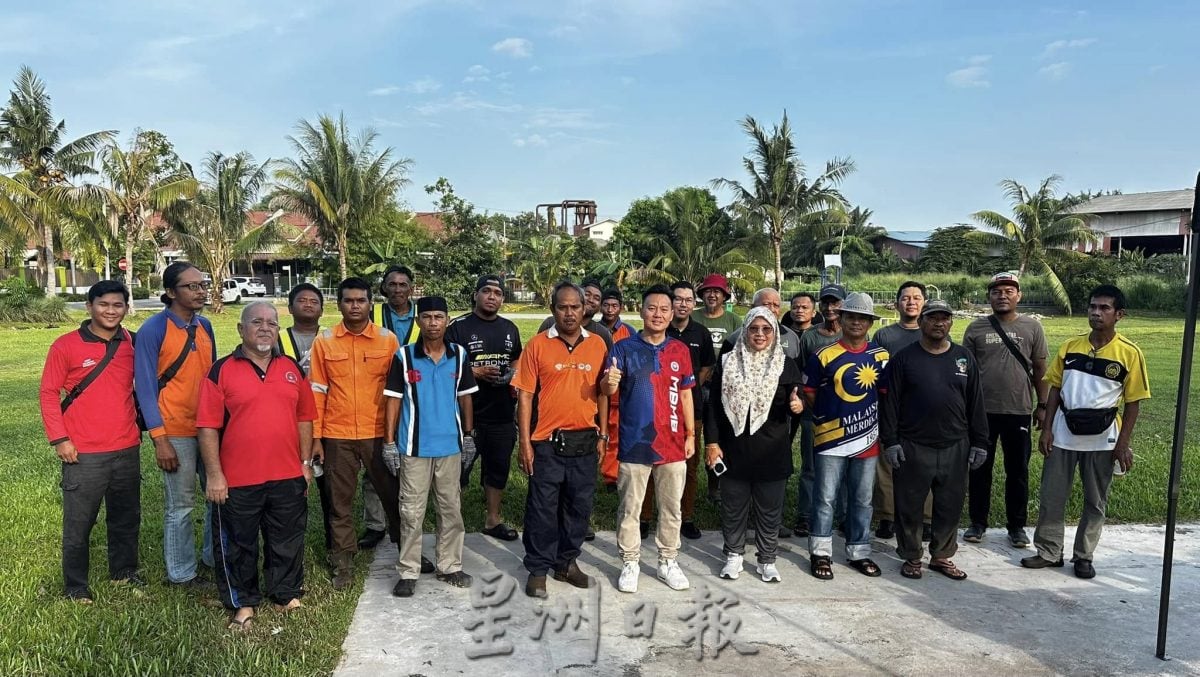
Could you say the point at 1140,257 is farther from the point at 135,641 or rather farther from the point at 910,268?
the point at 135,641

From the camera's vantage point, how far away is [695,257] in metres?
31.0

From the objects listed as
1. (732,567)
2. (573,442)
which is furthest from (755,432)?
(573,442)

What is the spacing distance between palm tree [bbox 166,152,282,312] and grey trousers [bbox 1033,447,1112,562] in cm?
3149

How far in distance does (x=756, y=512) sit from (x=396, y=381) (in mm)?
2320

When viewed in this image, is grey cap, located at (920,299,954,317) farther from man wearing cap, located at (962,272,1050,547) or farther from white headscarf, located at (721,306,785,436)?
white headscarf, located at (721,306,785,436)

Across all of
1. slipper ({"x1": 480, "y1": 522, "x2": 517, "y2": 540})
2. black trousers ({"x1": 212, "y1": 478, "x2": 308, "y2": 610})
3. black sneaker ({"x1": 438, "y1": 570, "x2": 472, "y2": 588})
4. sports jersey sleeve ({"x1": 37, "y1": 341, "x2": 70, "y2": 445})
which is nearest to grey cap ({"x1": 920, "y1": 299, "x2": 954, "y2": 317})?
slipper ({"x1": 480, "y1": 522, "x2": 517, "y2": 540})

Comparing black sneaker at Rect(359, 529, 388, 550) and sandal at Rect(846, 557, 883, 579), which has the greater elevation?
sandal at Rect(846, 557, 883, 579)

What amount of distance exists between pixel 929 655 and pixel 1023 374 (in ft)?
7.89

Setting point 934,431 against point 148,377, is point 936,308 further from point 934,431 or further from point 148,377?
point 148,377

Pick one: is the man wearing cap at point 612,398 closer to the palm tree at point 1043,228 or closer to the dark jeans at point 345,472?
the dark jeans at point 345,472

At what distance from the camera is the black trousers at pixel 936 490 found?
15.6ft

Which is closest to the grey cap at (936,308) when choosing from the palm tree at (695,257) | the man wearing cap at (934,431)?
the man wearing cap at (934,431)

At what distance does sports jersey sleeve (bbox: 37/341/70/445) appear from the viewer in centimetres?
399

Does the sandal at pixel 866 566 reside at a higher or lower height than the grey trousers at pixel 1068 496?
lower
